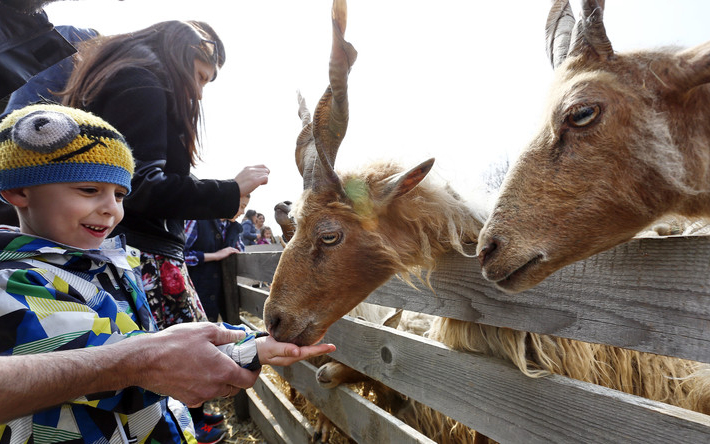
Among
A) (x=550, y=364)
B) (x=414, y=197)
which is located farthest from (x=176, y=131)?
A: (x=550, y=364)

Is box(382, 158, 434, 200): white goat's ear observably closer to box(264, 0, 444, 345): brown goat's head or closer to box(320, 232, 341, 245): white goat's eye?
box(264, 0, 444, 345): brown goat's head

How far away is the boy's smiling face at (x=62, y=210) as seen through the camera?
4.69 ft

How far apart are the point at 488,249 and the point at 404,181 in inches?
26.7

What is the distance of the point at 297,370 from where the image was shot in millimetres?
3244

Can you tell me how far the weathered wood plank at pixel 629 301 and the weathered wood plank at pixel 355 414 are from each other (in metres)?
0.83

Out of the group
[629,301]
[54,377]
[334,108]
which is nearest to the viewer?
[54,377]

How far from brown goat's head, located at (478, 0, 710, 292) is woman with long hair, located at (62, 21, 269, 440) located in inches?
70.1

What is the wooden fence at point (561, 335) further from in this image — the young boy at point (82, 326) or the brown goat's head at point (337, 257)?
the young boy at point (82, 326)

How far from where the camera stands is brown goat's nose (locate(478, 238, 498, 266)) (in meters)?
1.29

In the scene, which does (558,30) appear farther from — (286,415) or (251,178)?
(286,415)

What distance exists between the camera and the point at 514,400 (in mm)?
1387

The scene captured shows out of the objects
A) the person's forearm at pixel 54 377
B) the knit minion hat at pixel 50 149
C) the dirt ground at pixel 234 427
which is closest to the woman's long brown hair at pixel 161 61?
the knit minion hat at pixel 50 149

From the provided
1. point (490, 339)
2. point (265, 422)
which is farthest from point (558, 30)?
point (265, 422)

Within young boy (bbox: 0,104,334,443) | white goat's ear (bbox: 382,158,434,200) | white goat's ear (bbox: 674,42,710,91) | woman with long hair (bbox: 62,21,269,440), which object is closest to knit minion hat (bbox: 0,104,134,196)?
young boy (bbox: 0,104,334,443)
